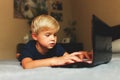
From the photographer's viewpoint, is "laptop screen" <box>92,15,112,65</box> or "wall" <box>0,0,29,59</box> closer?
"laptop screen" <box>92,15,112,65</box>

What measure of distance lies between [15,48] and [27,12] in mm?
540

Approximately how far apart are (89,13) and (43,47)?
2365 millimetres

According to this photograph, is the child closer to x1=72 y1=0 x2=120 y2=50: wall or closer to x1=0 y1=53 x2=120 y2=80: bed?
x1=0 y1=53 x2=120 y2=80: bed

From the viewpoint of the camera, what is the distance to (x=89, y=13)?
3.61m

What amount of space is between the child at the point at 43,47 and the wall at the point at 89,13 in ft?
6.42

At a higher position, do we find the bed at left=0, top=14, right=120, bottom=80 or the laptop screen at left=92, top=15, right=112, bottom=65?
the laptop screen at left=92, top=15, right=112, bottom=65

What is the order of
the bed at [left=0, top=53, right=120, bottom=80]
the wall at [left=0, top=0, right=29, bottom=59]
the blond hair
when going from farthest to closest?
the wall at [left=0, top=0, right=29, bottom=59] < the blond hair < the bed at [left=0, top=53, right=120, bottom=80]

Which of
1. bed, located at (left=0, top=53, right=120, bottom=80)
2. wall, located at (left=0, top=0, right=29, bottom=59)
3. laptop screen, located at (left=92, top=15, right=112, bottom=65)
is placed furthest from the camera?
wall, located at (left=0, top=0, right=29, bottom=59)

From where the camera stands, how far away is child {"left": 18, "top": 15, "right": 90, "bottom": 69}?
1127 mm

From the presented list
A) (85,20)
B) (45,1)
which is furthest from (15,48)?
(85,20)

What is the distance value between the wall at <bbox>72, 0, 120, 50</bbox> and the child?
196 centimetres

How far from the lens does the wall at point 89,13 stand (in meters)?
3.18

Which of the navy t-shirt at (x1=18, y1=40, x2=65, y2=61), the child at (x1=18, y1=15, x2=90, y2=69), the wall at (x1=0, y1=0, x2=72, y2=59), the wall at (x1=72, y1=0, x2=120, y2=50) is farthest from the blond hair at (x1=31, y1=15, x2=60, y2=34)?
the wall at (x1=0, y1=0, x2=72, y2=59)

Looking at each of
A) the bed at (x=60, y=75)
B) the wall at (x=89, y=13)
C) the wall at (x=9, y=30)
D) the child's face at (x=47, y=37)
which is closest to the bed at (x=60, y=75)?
the bed at (x=60, y=75)
